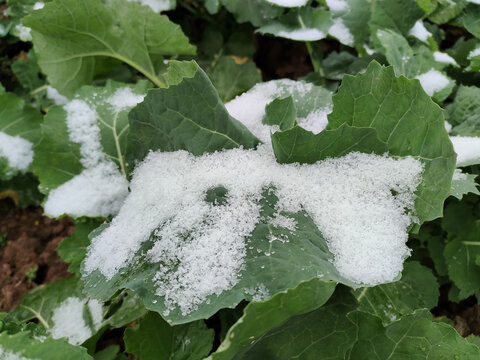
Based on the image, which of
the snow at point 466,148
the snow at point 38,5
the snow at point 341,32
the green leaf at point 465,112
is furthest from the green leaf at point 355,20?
the snow at point 38,5

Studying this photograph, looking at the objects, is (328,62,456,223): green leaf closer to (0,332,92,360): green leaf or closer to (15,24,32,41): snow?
(0,332,92,360): green leaf

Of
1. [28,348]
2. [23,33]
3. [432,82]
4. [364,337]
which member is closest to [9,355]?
[28,348]

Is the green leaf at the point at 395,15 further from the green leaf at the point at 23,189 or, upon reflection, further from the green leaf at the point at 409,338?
the green leaf at the point at 23,189

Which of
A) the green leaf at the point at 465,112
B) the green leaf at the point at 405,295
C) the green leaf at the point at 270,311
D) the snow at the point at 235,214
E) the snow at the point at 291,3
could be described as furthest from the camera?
the snow at the point at 291,3

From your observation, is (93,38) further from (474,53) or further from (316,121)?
(474,53)

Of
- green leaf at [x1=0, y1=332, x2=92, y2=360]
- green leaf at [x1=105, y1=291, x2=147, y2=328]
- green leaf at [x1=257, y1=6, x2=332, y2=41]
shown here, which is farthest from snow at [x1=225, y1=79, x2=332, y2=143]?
green leaf at [x1=0, y1=332, x2=92, y2=360]

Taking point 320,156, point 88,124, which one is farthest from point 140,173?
point 320,156
